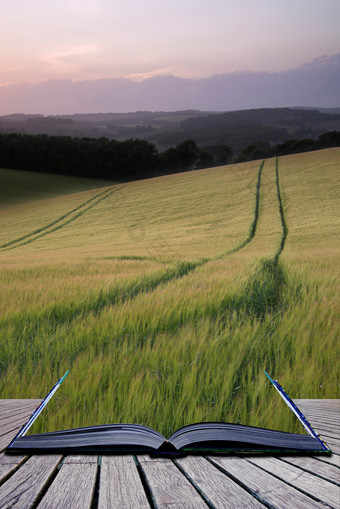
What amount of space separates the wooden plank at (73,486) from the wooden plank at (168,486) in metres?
0.20

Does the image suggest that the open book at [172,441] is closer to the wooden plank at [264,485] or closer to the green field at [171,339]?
the wooden plank at [264,485]

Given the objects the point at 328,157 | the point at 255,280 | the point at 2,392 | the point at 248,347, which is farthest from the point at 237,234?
the point at 328,157

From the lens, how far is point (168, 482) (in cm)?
126

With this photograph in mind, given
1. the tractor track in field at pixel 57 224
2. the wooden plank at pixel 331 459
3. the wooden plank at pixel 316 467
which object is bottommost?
the tractor track in field at pixel 57 224

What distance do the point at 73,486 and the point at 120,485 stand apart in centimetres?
17

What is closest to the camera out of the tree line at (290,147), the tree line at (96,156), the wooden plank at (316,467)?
the wooden plank at (316,467)

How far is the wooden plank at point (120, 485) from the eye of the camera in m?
1.15

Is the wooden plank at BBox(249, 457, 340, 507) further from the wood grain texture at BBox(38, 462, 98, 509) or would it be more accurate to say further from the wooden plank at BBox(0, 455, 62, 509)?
the wooden plank at BBox(0, 455, 62, 509)

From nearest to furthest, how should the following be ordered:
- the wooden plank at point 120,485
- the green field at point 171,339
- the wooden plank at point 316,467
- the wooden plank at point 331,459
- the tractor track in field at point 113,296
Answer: the wooden plank at point 120,485 < the wooden plank at point 316,467 < the wooden plank at point 331,459 < the green field at point 171,339 < the tractor track in field at point 113,296

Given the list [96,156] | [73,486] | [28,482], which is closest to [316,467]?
[73,486]

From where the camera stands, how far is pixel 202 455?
143 cm

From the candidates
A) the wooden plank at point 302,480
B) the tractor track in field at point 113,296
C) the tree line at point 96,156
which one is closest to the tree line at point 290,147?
the tree line at point 96,156

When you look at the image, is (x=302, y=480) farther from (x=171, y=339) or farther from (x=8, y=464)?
(x=171, y=339)

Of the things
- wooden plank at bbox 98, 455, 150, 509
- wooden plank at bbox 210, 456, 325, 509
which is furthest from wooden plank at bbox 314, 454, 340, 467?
wooden plank at bbox 98, 455, 150, 509
